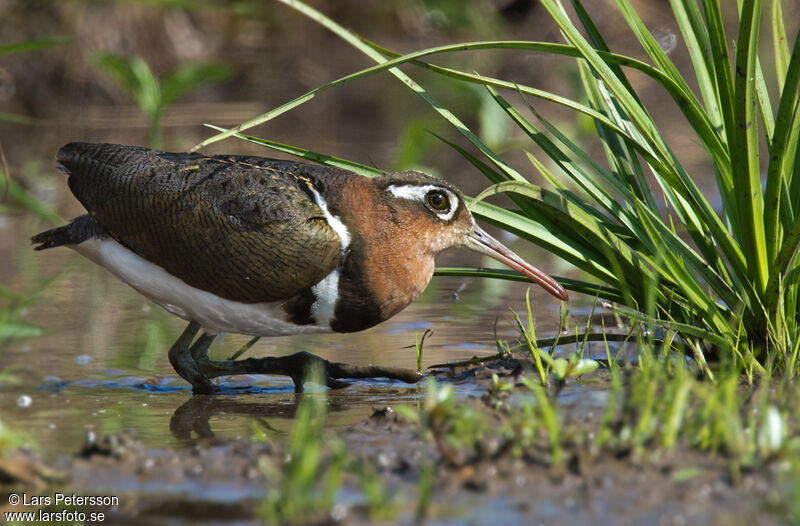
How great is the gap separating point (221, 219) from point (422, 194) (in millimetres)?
905

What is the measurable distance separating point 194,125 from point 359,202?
7.29m

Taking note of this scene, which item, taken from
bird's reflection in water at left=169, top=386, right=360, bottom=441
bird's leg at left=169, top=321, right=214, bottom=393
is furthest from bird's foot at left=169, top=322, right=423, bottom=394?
bird's reflection in water at left=169, top=386, right=360, bottom=441

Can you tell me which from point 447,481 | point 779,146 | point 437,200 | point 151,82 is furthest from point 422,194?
point 151,82

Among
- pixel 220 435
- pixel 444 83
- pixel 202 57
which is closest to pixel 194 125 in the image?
pixel 202 57

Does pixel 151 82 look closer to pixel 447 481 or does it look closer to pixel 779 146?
pixel 779 146

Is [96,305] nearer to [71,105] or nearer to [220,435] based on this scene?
[220,435]

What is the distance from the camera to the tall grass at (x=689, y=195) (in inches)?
167

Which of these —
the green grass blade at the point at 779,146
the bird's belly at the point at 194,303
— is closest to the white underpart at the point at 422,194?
the bird's belly at the point at 194,303

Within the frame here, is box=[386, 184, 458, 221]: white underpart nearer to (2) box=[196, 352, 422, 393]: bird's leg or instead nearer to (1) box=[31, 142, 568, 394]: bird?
(1) box=[31, 142, 568, 394]: bird

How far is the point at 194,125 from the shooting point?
11898 millimetres

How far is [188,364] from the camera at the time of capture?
16.9 feet

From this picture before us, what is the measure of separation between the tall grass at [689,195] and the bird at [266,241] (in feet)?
0.75

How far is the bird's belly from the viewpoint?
491 cm

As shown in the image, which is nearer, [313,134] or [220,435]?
[220,435]
